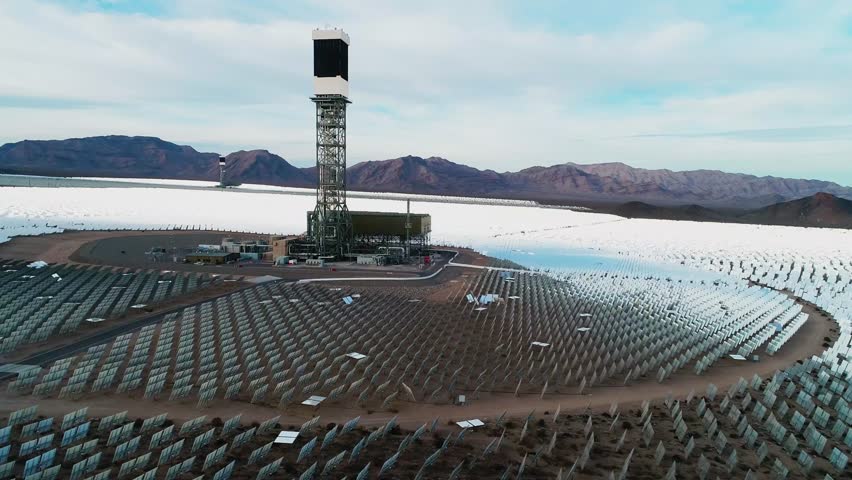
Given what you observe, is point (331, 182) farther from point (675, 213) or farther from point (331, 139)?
point (675, 213)

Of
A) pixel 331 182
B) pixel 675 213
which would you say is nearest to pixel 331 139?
pixel 331 182

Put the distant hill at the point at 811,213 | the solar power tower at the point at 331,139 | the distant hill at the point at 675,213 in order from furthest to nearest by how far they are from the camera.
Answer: the distant hill at the point at 675,213
the distant hill at the point at 811,213
the solar power tower at the point at 331,139

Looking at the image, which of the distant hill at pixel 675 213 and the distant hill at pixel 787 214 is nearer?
the distant hill at pixel 787 214

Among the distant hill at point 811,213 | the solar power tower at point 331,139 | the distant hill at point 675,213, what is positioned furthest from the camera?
the distant hill at point 675,213

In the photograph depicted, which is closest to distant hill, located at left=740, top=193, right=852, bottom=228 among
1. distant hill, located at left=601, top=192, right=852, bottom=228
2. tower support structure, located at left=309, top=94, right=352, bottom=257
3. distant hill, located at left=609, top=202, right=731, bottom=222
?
distant hill, located at left=601, top=192, right=852, bottom=228

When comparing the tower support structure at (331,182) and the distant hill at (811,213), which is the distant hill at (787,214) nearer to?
the distant hill at (811,213)

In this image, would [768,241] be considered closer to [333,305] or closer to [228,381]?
[333,305]

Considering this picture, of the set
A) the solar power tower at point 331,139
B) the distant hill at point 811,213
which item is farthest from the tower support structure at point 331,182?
the distant hill at point 811,213

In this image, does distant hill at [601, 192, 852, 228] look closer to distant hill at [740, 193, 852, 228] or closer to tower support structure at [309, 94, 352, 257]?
distant hill at [740, 193, 852, 228]
